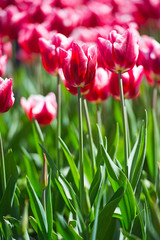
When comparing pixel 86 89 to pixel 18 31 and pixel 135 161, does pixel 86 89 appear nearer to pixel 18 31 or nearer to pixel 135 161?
pixel 135 161

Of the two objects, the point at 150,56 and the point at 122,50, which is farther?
the point at 150,56

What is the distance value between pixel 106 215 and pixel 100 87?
475mm

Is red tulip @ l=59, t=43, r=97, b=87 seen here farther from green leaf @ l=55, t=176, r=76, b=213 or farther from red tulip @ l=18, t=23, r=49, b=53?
red tulip @ l=18, t=23, r=49, b=53

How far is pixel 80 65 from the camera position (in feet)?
2.92

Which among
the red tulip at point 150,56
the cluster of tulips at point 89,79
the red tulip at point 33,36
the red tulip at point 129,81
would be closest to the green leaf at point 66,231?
the cluster of tulips at point 89,79

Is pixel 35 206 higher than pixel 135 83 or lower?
lower

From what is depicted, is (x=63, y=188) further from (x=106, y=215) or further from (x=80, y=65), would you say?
(x=80, y=65)

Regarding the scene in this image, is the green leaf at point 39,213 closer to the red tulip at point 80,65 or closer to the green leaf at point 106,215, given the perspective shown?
the green leaf at point 106,215

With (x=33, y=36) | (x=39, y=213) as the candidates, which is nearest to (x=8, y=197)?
(x=39, y=213)

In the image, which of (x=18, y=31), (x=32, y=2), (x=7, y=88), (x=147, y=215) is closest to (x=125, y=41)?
(x=7, y=88)

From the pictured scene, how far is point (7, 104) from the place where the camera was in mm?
941

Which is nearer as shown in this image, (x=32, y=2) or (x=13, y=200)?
(x=13, y=200)

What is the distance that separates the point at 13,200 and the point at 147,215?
0.38 meters

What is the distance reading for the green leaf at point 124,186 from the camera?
908mm
